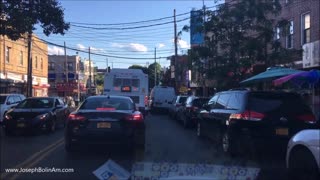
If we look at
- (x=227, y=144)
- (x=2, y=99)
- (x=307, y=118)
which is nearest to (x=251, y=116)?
(x=227, y=144)

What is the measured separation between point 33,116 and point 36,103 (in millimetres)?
1689

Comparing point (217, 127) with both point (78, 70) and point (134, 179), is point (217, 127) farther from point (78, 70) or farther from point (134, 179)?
point (78, 70)

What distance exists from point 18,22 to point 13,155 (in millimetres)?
8026

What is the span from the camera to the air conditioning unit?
20328 mm

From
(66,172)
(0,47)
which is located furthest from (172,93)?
(66,172)

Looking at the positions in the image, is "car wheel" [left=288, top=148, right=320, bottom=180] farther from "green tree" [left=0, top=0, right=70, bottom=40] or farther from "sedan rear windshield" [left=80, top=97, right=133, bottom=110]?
"green tree" [left=0, top=0, right=70, bottom=40]

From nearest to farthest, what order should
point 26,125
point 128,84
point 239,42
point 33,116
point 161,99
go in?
point 26,125
point 33,116
point 239,42
point 128,84
point 161,99

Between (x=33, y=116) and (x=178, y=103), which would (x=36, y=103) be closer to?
(x=33, y=116)

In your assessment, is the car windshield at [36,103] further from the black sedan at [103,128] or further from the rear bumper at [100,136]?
the rear bumper at [100,136]

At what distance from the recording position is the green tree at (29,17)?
18.2 meters

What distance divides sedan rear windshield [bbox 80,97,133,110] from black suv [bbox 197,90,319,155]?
2.57 meters

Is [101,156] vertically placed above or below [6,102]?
below

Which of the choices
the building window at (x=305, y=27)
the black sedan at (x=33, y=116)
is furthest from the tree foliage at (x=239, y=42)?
the black sedan at (x=33, y=116)

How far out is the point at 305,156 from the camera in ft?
23.1
